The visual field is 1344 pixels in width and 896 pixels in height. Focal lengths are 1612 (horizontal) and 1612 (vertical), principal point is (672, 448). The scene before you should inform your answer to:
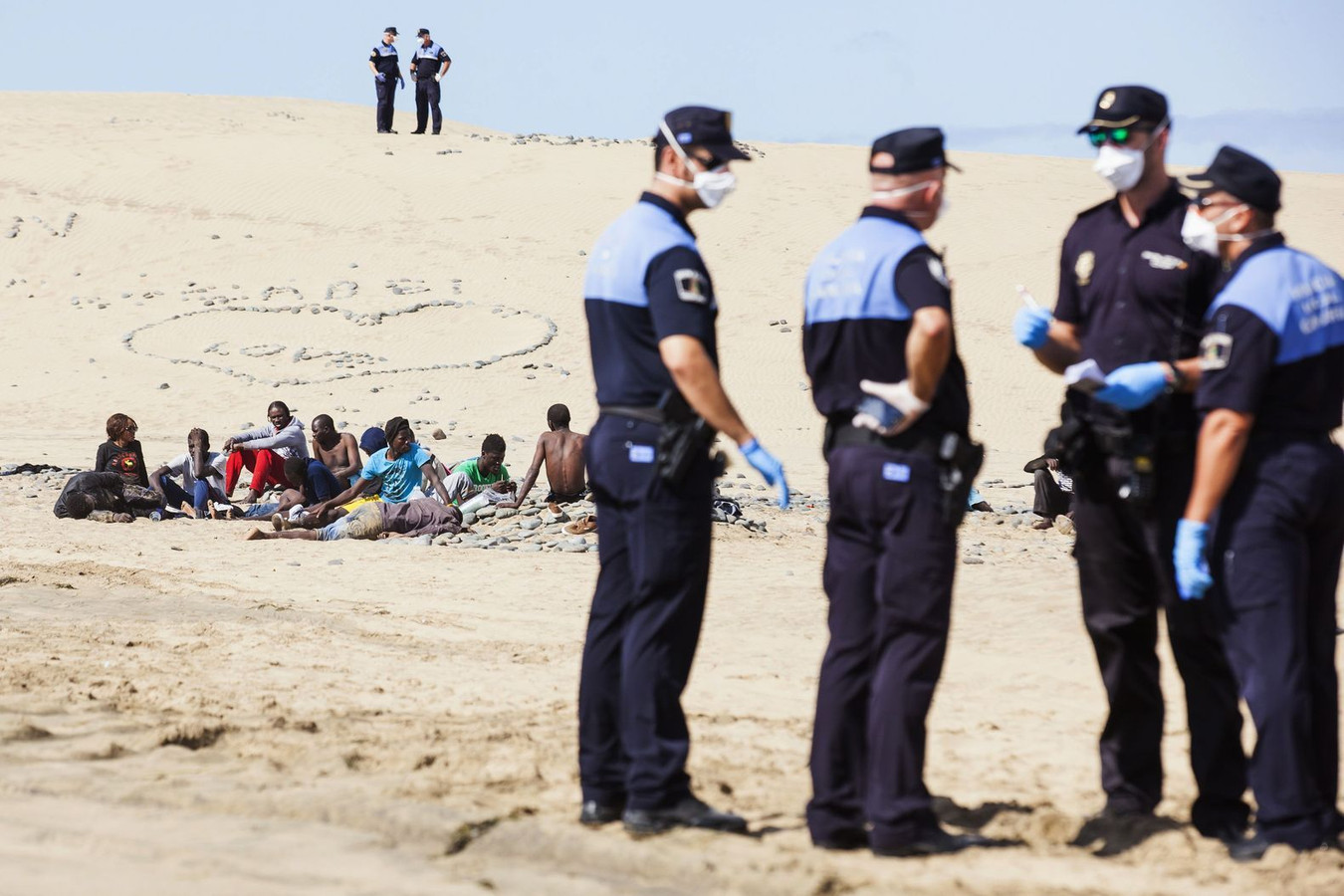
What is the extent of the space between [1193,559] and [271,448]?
36.9 feet

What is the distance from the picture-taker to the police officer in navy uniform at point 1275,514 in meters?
4.25

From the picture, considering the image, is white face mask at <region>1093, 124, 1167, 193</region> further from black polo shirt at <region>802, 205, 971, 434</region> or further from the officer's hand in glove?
the officer's hand in glove

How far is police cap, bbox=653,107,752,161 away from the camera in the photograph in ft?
15.6

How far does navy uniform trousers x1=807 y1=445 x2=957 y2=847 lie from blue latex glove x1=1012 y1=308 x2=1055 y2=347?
0.59 meters

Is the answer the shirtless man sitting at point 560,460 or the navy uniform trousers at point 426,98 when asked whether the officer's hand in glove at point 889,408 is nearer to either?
the shirtless man sitting at point 560,460

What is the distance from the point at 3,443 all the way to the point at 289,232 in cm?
1148

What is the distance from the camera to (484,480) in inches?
543

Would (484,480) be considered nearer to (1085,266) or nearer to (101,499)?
(101,499)

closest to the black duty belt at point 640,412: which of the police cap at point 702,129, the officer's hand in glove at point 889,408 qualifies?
the officer's hand in glove at point 889,408

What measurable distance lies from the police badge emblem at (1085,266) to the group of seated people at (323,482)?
8.23 meters

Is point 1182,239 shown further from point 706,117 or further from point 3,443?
point 3,443

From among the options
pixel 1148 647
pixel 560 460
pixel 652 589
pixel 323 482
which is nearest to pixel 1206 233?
pixel 1148 647

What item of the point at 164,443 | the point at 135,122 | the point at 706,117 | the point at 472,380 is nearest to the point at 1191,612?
the point at 706,117

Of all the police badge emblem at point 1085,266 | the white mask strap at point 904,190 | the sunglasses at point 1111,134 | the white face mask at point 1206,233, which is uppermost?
the sunglasses at point 1111,134
